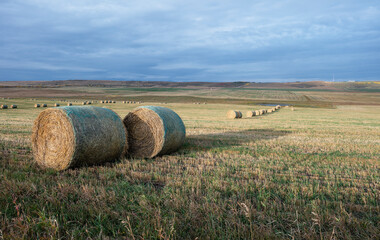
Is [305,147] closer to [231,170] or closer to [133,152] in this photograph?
[231,170]

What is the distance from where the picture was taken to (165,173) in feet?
21.1

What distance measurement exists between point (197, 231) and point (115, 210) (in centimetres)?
139

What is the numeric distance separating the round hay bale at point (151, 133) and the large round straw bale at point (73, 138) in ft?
3.88

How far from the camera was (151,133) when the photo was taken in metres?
8.53

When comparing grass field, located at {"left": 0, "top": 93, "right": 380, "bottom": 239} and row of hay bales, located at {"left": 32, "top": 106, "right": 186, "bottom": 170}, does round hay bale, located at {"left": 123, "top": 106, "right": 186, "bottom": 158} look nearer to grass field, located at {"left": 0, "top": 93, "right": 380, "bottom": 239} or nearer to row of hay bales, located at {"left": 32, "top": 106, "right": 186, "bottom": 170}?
row of hay bales, located at {"left": 32, "top": 106, "right": 186, "bottom": 170}

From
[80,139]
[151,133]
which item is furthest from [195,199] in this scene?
[151,133]

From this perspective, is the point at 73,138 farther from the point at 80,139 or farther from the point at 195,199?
the point at 195,199

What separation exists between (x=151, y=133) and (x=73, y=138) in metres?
2.56

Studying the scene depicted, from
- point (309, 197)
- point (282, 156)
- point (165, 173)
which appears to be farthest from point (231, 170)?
point (282, 156)

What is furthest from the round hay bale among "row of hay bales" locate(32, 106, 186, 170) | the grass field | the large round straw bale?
the large round straw bale

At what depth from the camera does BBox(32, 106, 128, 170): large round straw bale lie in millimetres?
6559

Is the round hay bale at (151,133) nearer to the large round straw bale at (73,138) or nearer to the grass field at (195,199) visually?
the grass field at (195,199)

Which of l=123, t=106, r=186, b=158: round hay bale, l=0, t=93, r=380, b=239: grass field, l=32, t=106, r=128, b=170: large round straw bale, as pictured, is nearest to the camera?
l=0, t=93, r=380, b=239: grass field

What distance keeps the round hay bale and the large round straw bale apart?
1.18 m
